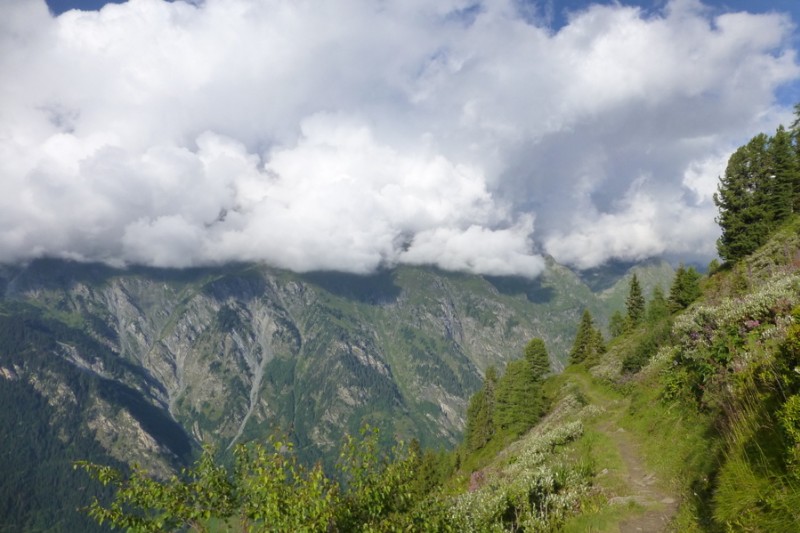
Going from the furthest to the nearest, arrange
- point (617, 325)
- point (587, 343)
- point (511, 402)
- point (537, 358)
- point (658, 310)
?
point (617, 325) → point (587, 343) → point (537, 358) → point (658, 310) → point (511, 402)

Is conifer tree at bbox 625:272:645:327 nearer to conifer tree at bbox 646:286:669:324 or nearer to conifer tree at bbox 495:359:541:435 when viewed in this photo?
conifer tree at bbox 646:286:669:324

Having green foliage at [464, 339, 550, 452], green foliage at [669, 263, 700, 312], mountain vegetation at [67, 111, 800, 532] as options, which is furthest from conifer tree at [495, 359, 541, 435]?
mountain vegetation at [67, 111, 800, 532]

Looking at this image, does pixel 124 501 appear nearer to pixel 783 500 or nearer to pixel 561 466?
pixel 783 500

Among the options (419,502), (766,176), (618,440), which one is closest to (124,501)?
(419,502)

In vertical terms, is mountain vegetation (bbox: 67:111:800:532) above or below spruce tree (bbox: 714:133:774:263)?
below

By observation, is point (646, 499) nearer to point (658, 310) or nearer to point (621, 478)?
point (621, 478)

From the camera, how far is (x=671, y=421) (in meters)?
21.9

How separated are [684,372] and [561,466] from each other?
877 cm

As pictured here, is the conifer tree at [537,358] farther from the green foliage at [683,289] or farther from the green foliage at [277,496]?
the green foliage at [277,496]

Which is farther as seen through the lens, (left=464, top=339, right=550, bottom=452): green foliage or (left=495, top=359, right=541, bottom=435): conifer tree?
(left=464, top=339, right=550, bottom=452): green foliage

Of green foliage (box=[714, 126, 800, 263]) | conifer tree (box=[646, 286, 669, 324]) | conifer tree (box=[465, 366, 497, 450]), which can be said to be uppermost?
green foliage (box=[714, 126, 800, 263])

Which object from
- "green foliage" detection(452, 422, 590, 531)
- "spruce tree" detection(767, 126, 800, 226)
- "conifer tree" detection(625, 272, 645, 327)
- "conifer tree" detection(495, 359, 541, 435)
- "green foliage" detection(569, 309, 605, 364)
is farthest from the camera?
"conifer tree" detection(625, 272, 645, 327)

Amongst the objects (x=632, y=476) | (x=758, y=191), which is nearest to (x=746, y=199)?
(x=758, y=191)

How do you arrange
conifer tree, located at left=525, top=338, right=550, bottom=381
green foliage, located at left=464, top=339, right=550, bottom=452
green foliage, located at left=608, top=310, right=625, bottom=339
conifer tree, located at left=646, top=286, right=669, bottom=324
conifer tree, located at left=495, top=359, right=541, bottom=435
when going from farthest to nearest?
green foliage, located at left=608, top=310, right=625, bottom=339
conifer tree, located at left=525, top=338, right=550, bottom=381
conifer tree, located at left=646, top=286, right=669, bottom=324
green foliage, located at left=464, top=339, right=550, bottom=452
conifer tree, located at left=495, top=359, right=541, bottom=435
